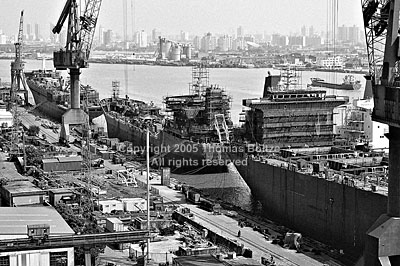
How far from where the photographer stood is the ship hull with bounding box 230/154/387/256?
20.8 m

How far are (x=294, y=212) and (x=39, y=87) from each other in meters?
46.5

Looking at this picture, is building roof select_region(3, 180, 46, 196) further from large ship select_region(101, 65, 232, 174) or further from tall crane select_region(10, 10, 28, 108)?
tall crane select_region(10, 10, 28, 108)

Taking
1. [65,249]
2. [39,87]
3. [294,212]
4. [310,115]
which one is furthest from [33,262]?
[39,87]

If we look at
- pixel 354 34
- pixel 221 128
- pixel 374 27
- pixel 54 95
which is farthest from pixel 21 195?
pixel 354 34

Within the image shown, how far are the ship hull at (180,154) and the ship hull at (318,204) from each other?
4210mm

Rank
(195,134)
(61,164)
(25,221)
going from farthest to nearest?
(195,134) < (61,164) < (25,221)

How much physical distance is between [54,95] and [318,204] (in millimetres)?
40005

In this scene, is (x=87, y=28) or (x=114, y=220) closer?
(x=114, y=220)

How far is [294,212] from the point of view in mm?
25094

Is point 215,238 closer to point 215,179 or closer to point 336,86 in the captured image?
point 215,179

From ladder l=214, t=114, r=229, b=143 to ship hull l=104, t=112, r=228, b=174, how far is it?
48.2 inches

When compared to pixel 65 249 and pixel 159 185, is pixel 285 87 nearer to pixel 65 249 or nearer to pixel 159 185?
pixel 159 185

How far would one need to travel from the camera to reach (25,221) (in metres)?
17.7

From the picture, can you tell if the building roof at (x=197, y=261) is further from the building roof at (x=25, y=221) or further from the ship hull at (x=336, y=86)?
the ship hull at (x=336, y=86)
